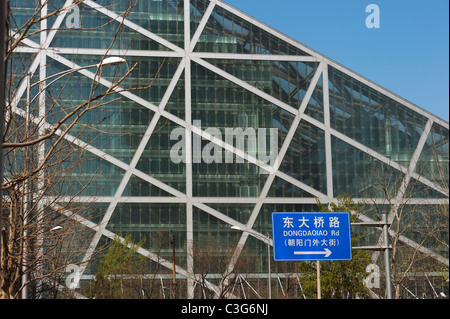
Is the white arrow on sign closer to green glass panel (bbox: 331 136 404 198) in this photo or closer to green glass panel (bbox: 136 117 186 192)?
green glass panel (bbox: 136 117 186 192)

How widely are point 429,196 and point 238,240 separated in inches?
768

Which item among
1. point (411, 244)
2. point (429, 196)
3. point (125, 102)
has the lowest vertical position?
point (411, 244)

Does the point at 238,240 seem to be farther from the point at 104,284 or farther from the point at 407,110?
the point at 407,110

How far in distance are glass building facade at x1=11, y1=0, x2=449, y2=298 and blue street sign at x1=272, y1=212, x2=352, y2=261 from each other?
125ft

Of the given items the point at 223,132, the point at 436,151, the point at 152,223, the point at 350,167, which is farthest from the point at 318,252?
the point at 436,151

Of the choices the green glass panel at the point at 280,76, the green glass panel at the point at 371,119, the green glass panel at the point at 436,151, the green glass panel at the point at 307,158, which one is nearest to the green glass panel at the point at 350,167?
the green glass panel at the point at 307,158

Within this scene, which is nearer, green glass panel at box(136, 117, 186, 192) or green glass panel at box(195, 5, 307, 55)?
green glass panel at box(136, 117, 186, 192)

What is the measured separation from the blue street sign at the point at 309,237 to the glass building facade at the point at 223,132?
3816 cm

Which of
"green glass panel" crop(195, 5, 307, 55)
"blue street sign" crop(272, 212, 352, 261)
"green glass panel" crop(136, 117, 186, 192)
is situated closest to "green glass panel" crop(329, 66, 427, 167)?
"green glass panel" crop(195, 5, 307, 55)

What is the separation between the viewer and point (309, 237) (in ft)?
74.9

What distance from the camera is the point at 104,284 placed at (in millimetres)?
49812

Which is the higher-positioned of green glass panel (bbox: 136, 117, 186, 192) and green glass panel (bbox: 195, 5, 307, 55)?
green glass panel (bbox: 195, 5, 307, 55)

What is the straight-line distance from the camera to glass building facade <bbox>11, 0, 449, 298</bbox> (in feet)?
209
